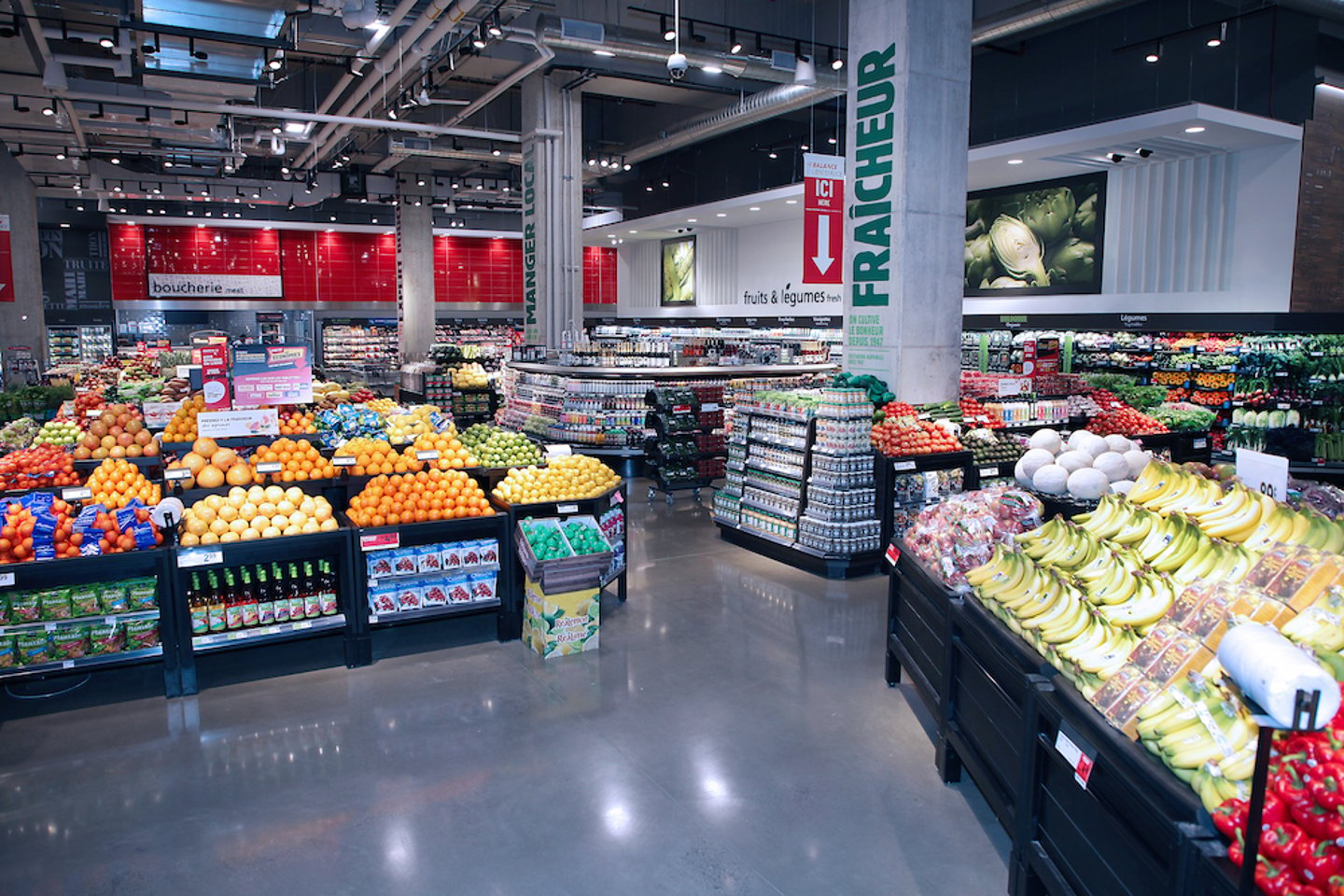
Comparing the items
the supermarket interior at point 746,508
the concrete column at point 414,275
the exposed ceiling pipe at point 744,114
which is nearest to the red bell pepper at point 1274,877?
the supermarket interior at point 746,508

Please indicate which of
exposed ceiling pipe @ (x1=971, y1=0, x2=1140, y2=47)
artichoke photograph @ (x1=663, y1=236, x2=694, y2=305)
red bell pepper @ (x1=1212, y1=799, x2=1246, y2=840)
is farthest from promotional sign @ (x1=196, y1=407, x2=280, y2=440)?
artichoke photograph @ (x1=663, y1=236, x2=694, y2=305)

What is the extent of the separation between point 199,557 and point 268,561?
39 cm

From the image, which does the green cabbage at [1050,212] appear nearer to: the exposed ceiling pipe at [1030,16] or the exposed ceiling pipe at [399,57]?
the exposed ceiling pipe at [1030,16]

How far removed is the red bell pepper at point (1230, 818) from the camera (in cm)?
194

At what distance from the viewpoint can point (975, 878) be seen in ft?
11.0

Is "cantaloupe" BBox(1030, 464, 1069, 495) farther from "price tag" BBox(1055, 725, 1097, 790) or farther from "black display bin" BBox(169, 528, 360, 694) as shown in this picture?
"black display bin" BBox(169, 528, 360, 694)

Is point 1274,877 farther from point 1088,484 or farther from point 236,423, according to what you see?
point 236,423

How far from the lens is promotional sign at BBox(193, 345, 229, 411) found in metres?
6.98

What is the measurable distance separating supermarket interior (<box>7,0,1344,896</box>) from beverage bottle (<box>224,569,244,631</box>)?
0.04 meters

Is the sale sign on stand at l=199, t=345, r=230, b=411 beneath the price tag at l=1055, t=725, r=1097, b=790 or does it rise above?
above

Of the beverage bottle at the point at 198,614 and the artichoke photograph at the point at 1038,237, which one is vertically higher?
the artichoke photograph at the point at 1038,237

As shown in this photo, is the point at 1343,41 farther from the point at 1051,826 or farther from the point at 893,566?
the point at 1051,826

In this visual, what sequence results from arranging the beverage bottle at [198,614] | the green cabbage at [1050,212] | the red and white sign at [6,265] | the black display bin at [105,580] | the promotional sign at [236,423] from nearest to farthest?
the black display bin at [105,580] < the beverage bottle at [198,614] < the promotional sign at [236,423] < the green cabbage at [1050,212] < the red and white sign at [6,265]

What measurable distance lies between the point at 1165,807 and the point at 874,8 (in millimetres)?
8332
